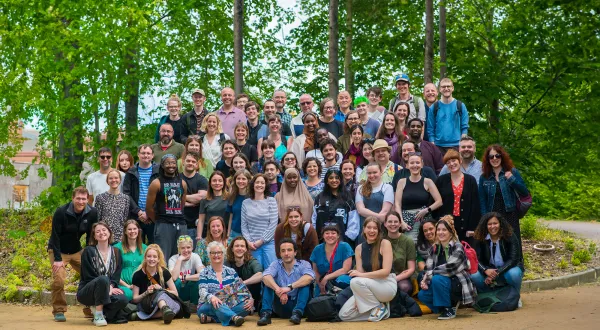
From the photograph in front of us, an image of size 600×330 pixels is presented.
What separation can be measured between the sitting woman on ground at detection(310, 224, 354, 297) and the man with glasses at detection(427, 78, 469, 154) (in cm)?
250

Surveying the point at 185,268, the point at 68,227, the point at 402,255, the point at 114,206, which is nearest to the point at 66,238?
the point at 68,227

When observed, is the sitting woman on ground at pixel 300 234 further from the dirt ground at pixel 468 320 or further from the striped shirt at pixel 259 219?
the dirt ground at pixel 468 320

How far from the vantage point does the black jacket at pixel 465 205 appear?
11.1 metres

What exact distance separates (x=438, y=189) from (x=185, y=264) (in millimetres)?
3283

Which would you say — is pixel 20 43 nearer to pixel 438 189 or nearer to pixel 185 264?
pixel 185 264

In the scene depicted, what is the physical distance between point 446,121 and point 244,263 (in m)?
3.60

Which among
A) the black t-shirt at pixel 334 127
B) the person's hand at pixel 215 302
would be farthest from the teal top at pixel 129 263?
the black t-shirt at pixel 334 127

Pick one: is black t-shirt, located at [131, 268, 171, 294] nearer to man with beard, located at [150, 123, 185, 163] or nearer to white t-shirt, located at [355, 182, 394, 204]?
man with beard, located at [150, 123, 185, 163]

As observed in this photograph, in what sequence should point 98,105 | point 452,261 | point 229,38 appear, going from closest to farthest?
point 452,261 < point 98,105 < point 229,38

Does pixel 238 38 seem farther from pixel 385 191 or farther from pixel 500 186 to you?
pixel 500 186

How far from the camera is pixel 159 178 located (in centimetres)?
1175

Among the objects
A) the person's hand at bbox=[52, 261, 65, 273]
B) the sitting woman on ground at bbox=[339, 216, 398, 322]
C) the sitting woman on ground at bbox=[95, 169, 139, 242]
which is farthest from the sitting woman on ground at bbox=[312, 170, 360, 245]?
the person's hand at bbox=[52, 261, 65, 273]

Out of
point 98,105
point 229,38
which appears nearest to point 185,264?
point 98,105

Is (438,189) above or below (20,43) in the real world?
below
